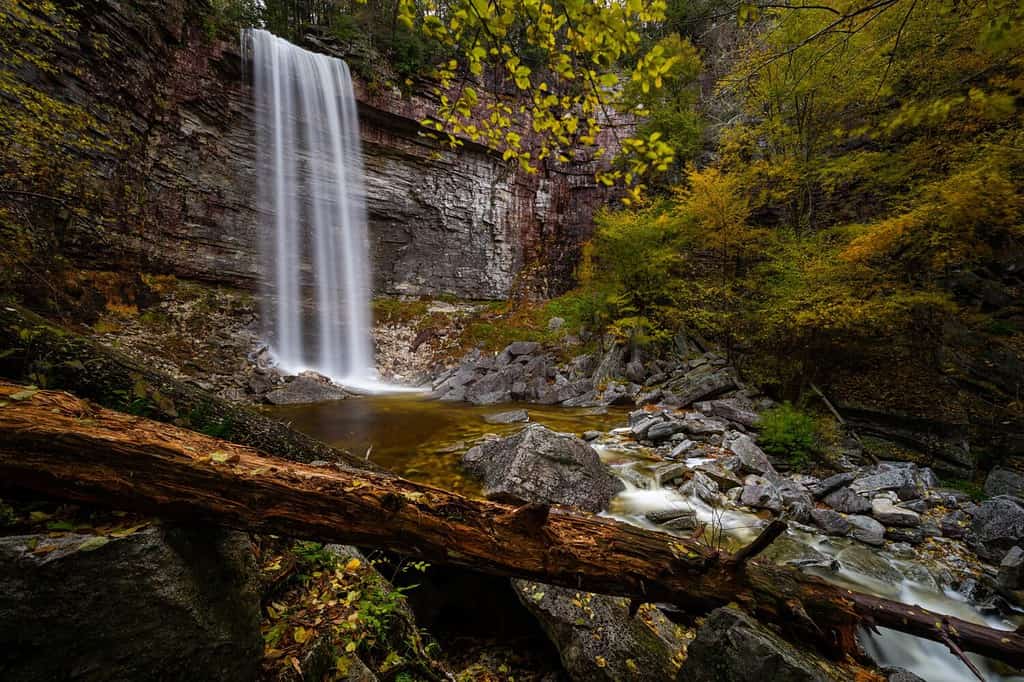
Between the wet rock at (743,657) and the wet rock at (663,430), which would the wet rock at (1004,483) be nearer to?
the wet rock at (663,430)

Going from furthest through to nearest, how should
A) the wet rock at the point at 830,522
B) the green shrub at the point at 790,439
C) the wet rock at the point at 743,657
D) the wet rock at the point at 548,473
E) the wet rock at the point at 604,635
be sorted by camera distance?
the green shrub at the point at 790,439 < the wet rock at the point at 548,473 < the wet rock at the point at 830,522 < the wet rock at the point at 604,635 < the wet rock at the point at 743,657

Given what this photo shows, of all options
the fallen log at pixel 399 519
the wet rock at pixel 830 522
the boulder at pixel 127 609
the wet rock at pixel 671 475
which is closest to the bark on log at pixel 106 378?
the fallen log at pixel 399 519

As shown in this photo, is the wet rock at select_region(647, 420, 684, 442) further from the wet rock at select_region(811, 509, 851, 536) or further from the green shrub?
the wet rock at select_region(811, 509, 851, 536)

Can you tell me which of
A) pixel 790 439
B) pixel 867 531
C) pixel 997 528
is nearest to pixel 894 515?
pixel 867 531

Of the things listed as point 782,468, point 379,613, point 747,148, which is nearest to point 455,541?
point 379,613

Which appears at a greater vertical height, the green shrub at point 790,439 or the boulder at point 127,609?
the boulder at point 127,609

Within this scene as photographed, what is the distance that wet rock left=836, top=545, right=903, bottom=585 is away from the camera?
3.45 meters

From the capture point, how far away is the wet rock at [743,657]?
1.83m

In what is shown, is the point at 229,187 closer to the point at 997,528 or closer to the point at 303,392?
the point at 303,392

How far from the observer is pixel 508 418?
820cm

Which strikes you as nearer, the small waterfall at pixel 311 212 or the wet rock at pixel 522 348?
the wet rock at pixel 522 348

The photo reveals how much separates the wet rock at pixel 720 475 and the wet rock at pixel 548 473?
1.21 m

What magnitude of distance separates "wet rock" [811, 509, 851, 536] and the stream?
0.30ft

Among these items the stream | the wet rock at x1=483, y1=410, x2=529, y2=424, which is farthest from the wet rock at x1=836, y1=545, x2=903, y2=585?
the wet rock at x1=483, y1=410, x2=529, y2=424
